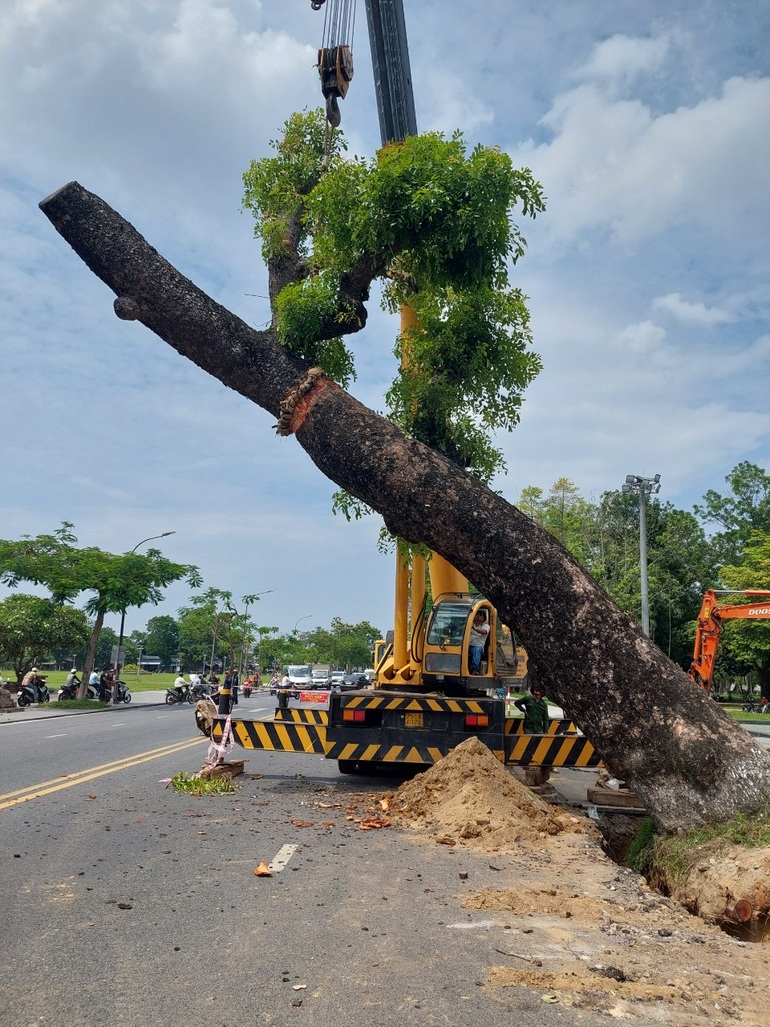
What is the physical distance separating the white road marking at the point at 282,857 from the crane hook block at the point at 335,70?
36.5 ft

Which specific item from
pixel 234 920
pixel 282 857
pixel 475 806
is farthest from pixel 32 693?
pixel 234 920

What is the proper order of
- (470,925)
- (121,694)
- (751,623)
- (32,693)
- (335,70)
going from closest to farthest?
(470,925) → (335,70) → (32,693) → (121,694) → (751,623)

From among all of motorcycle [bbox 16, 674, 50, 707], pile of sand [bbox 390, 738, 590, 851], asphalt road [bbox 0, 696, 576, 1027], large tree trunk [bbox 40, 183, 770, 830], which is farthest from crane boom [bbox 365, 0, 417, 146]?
motorcycle [bbox 16, 674, 50, 707]

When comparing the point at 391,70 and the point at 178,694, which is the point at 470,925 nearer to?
the point at 391,70

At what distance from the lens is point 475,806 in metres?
7.72

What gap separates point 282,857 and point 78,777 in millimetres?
5359

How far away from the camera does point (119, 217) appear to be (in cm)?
907

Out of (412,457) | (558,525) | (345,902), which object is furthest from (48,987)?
(558,525)

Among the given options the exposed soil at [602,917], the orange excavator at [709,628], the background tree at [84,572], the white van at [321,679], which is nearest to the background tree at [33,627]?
the background tree at [84,572]

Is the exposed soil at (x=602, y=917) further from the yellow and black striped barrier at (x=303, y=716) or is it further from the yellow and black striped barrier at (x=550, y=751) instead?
the yellow and black striped barrier at (x=303, y=716)

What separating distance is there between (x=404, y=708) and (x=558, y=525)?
1501 inches

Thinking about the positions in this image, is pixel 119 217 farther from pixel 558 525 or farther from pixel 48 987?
pixel 558 525

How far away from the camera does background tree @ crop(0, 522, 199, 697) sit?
3288cm

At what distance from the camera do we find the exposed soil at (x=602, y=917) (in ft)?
12.3
